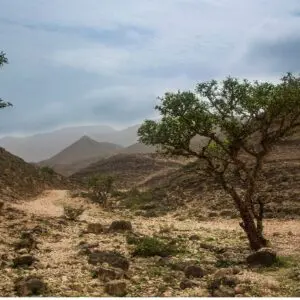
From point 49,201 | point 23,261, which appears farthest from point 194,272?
point 49,201

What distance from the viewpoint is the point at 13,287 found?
14141 millimetres

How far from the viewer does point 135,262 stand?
61.9ft

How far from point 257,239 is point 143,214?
2237 centimetres

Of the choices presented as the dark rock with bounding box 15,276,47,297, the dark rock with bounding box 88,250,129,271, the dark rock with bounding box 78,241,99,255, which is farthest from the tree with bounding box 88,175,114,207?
the dark rock with bounding box 15,276,47,297

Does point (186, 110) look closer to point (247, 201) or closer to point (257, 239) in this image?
point (247, 201)

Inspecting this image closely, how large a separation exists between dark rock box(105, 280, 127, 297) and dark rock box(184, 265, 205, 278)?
9.39ft

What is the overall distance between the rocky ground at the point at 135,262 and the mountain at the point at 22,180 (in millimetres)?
24821

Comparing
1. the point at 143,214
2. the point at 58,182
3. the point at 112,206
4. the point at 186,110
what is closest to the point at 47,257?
the point at 186,110

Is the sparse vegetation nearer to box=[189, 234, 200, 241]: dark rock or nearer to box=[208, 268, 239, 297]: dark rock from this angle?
box=[189, 234, 200, 241]: dark rock

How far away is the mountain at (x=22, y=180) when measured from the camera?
56.3 m

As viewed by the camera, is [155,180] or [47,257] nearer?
[47,257]

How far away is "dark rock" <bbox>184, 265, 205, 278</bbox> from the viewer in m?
16.0

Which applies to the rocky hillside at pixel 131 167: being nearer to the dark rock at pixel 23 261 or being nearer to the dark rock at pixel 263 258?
the dark rock at pixel 263 258

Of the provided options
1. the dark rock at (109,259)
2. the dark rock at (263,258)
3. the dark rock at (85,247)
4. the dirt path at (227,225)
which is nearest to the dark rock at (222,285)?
the dark rock at (263,258)
